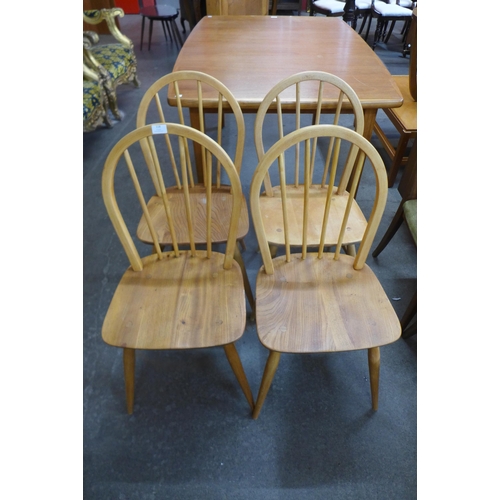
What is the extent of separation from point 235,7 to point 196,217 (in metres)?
2.79

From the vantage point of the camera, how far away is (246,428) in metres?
1.15

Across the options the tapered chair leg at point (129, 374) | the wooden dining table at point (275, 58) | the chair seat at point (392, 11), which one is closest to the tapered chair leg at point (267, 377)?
the tapered chair leg at point (129, 374)

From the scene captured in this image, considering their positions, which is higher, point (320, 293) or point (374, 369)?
point (320, 293)

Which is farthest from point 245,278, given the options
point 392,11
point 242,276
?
point 392,11

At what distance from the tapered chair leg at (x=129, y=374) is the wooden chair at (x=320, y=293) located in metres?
0.42

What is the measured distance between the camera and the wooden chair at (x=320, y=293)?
2.89 ft

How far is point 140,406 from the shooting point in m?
1.20

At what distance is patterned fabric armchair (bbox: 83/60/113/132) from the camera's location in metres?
2.21

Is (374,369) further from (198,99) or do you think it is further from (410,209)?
(198,99)

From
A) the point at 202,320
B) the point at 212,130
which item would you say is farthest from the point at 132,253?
the point at 212,130

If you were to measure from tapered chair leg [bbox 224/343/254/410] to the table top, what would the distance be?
2.93 ft

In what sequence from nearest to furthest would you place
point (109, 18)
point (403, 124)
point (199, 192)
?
point (199, 192)
point (403, 124)
point (109, 18)

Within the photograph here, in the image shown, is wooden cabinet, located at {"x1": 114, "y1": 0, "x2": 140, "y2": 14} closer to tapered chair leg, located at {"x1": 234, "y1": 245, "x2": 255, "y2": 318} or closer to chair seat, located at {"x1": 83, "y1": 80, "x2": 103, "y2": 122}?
chair seat, located at {"x1": 83, "y1": 80, "x2": 103, "y2": 122}

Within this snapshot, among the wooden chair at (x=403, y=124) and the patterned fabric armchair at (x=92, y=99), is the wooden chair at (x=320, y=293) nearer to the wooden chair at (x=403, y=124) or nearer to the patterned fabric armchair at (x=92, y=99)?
the wooden chair at (x=403, y=124)
